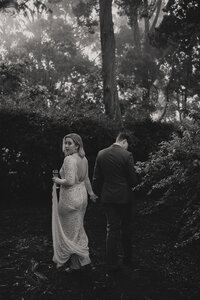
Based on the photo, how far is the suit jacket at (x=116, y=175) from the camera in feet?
16.6

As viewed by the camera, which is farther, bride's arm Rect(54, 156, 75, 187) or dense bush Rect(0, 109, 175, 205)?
dense bush Rect(0, 109, 175, 205)

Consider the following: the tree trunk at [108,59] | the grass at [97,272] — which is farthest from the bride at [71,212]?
the tree trunk at [108,59]

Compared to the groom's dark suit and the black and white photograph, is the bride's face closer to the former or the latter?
the black and white photograph

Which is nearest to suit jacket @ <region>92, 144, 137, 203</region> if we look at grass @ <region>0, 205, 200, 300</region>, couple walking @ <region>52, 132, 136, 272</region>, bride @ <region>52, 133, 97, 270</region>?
couple walking @ <region>52, 132, 136, 272</region>

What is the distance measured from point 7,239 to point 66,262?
1840 millimetres

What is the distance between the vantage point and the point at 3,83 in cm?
1941

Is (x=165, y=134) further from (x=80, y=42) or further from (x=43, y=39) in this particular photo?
(x=80, y=42)

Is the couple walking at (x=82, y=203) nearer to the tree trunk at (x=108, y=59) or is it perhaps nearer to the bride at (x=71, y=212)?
the bride at (x=71, y=212)

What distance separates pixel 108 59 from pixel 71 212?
11.0 m

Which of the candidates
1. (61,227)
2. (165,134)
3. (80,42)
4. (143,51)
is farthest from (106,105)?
(80,42)

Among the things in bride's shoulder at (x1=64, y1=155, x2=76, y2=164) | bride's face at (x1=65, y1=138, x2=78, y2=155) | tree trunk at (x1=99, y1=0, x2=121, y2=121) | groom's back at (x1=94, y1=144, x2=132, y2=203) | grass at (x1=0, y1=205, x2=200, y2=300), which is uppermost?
tree trunk at (x1=99, y1=0, x2=121, y2=121)

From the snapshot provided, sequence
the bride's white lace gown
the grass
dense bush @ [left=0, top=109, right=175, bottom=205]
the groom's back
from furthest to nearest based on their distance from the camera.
Result: dense bush @ [left=0, top=109, right=175, bottom=205] → the groom's back → the bride's white lace gown → the grass

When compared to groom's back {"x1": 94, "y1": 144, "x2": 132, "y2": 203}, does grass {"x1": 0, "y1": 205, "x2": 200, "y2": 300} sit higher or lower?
lower

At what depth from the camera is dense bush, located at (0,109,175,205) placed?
1005 cm
